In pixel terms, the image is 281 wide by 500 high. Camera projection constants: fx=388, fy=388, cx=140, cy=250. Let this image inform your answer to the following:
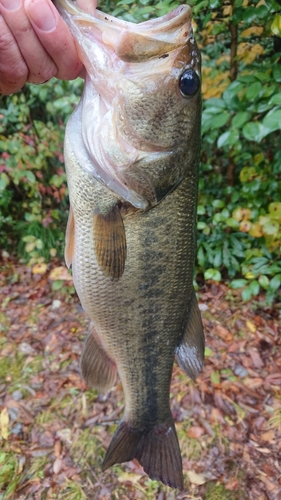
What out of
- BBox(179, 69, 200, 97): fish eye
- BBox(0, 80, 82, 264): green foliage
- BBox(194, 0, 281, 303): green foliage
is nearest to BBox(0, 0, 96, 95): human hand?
BBox(179, 69, 200, 97): fish eye

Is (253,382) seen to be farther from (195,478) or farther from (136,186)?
(136,186)

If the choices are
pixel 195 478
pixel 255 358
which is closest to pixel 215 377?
pixel 255 358

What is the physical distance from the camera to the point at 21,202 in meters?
4.58

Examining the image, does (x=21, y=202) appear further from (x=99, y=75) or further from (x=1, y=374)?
(x=99, y=75)

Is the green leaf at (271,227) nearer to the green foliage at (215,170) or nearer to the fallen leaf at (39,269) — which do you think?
the green foliage at (215,170)

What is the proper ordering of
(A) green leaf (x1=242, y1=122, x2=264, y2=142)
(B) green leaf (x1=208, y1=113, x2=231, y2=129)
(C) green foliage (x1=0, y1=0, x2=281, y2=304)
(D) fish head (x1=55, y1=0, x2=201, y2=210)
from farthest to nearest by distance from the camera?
(C) green foliage (x1=0, y1=0, x2=281, y2=304)
(B) green leaf (x1=208, y1=113, x2=231, y2=129)
(A) green leaf (x1=242, y1=122, x2=264, y2=142)
(D) fish head (x1=55, y1=0, x2=201, y2=210)

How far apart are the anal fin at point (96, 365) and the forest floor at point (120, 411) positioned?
1.35 metres

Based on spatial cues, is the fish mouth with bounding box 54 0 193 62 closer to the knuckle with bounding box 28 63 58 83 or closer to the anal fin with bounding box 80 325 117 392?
the knuckle with bounding box 28 63 58 83

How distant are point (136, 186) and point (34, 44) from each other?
0.49 meters

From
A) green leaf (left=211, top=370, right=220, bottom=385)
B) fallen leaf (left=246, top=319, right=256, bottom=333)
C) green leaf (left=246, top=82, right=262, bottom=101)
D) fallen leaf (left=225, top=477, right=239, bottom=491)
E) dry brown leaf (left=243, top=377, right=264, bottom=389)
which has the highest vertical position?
green leaf (left=246, top=82, right=262, bottom=101)

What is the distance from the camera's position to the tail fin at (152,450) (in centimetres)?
170

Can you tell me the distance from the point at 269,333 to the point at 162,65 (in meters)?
2.86

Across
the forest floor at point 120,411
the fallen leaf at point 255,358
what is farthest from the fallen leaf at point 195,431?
the fallen leaf at point 255,358

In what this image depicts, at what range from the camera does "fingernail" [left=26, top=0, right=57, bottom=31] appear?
976 millimetres
